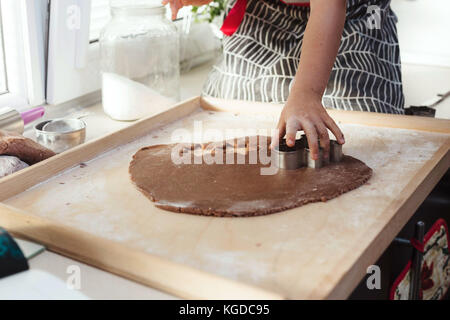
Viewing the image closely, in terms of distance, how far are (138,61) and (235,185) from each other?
2.19 feet

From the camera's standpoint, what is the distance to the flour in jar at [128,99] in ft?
4.33

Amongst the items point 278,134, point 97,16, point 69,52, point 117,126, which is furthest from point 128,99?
point 278,134

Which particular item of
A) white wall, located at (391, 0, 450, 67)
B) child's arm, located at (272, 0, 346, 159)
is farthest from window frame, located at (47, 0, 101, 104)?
white wall, located at (391, 0, 450, 67)

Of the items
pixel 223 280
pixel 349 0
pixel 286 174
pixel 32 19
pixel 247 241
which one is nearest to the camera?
pixel 223 280

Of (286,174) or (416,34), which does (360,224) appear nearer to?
(286,174)

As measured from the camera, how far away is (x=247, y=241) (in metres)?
0.70

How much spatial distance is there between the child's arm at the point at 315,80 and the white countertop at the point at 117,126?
37 cm

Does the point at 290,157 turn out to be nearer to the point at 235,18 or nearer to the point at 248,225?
the point at 248,225

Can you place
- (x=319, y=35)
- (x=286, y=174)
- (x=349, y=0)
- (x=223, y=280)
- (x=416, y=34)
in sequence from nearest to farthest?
1. (x=223, y=280)
2. (x=286, y=174)
3. (x=319, y=35)
4. (x=349, y=0)
5. (x=416, y=34)

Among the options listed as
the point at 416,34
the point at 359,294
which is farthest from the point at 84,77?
the point at 416,34

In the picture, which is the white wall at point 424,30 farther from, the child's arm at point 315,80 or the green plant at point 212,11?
the child's arm at point 315,80

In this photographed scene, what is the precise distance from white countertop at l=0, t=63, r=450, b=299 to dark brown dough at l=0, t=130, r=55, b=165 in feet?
0.87

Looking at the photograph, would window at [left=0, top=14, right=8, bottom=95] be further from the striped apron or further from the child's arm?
the child's arm

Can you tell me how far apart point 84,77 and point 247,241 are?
897mm
